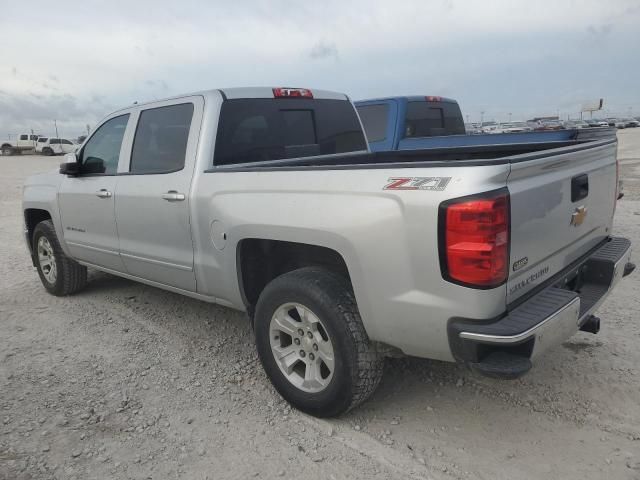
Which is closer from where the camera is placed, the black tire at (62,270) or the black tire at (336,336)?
the black tire at (336,336)

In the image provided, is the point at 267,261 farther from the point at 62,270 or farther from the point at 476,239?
the point at 62,270

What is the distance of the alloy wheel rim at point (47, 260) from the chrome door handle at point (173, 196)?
2.42 meters

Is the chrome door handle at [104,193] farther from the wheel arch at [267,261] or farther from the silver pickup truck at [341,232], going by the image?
the wheel arch at [267,261]

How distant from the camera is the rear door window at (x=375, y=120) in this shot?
7.66 m

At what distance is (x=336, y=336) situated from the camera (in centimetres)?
279

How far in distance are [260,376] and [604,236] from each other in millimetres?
2513

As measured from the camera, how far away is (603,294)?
10.2 ft

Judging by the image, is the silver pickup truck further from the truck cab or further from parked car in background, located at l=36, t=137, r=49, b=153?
parked car in background, located at l=36, t=137, r=49, b=153

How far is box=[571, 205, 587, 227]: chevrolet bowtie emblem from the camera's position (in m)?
2.91

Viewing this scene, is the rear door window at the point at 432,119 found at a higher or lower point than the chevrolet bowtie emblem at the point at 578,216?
higher

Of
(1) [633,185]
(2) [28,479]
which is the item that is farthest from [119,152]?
(1) [633,185]

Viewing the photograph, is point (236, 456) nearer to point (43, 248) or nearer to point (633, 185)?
point (43, 248)

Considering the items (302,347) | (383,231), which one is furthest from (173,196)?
(383,231)

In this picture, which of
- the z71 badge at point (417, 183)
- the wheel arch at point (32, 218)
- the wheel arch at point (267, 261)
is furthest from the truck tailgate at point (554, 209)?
the wheel arch at point (32, 218)
